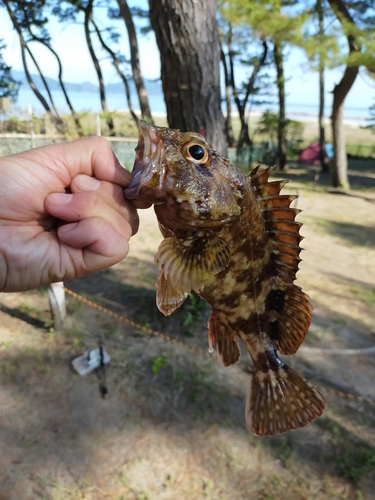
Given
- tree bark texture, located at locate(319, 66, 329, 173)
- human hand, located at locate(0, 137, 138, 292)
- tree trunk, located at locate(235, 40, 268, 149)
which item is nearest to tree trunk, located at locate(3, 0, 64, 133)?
tree trunk, located at locate(235, 40, 268, 149)

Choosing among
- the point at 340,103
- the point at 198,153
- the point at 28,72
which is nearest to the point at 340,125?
the point at 340,103

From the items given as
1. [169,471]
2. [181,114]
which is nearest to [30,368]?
[169,471]

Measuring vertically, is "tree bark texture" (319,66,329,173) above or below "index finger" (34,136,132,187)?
below

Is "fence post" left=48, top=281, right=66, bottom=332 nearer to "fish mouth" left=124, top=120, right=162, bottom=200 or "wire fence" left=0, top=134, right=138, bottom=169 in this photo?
"fish mouth" left=124, top=120, right=162, bottom=200

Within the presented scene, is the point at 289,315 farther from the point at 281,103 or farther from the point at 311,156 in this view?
the point at 311,156

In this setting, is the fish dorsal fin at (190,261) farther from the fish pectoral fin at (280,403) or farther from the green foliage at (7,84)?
the green foliage at (7,84)

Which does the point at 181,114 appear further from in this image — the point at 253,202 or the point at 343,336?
the point at 343,336
